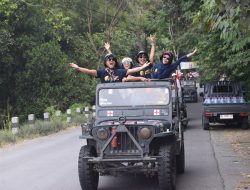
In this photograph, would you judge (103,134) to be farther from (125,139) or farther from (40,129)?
(40,129)

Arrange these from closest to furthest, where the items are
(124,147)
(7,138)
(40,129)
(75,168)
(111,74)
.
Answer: (124,147) → (111,74) → (75,168) → (7,138) → (40,129)

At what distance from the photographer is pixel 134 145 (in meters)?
8.59

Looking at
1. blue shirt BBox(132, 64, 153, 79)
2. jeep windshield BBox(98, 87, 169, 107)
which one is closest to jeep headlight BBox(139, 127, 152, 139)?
jeep windshield BBox(98, 87, 169, 107)

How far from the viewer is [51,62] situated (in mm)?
32594

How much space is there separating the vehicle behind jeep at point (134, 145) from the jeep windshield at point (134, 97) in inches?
2.5

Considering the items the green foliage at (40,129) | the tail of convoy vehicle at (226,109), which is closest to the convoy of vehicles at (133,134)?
the tail of convoy vehicle at (226,109)

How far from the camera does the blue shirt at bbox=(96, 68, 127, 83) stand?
33.8 feet

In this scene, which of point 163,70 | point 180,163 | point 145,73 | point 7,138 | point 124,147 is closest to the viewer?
point 124,147

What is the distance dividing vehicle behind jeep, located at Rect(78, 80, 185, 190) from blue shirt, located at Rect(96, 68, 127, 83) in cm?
87

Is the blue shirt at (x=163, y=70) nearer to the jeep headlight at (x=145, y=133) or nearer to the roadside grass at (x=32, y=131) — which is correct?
the jeep headlight at (x=145, y=133)

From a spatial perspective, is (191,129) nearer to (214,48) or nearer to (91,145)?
(214,48)

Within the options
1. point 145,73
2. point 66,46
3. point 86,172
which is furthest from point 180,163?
point 66,46

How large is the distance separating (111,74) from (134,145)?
2.18 metres

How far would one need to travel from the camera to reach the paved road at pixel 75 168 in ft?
31.5
